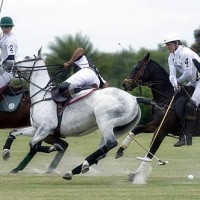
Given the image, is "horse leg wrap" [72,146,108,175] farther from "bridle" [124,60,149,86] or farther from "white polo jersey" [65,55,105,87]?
"bridle" [124,60,149,86]

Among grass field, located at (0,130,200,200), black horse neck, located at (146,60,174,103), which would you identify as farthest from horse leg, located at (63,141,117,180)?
black horse neck, located at (146,60,174,103)

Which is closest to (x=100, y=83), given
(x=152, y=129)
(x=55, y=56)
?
(x=152, y=129)

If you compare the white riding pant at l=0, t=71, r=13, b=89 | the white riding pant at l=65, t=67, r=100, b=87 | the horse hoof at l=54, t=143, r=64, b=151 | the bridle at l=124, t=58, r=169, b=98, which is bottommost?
the horse hoof at l=54, t=143, r=64, b=151

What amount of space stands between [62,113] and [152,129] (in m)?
1.98

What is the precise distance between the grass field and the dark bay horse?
32.0 inches

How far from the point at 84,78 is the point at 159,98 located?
1.71 m

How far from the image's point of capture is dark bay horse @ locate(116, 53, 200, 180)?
1844 cm

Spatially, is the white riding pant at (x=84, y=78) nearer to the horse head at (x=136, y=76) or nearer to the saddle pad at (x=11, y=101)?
the horse head at (x=136, y=76)

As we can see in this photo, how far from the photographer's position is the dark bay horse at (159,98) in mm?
18438

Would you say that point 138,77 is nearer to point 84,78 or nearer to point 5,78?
point 84,78

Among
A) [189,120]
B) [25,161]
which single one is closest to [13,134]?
[25,161]

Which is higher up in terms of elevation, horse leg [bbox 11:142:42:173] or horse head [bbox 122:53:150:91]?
horse head [bbox 122:53:150:91]

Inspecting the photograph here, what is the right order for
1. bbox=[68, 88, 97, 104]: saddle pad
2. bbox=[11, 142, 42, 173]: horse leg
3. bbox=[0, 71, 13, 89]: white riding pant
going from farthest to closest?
bbox=[0, 71, 13, 89]: white riding pant < bbox=[11, 142, 42, 173]: horse leg < bbox=[68, 88, 97, 104]: saddle pad

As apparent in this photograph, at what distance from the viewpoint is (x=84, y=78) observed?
18141 millimetres
